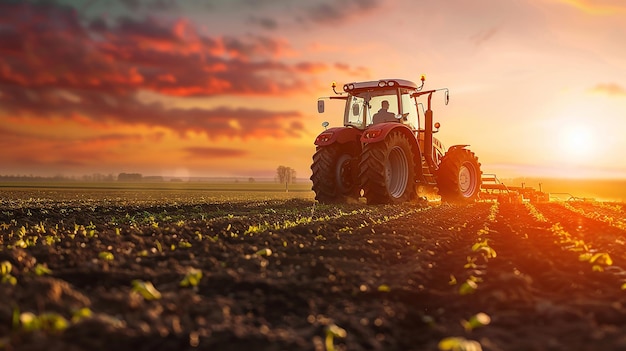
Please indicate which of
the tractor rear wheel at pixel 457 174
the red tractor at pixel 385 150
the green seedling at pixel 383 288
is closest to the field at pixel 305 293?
the green seedling at pixel 383 288

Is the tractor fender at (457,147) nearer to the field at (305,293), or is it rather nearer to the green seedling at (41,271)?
the field at (305,293)

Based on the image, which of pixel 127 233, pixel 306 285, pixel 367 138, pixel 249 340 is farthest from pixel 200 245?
pixel 367 138

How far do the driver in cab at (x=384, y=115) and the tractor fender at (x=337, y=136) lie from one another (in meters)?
0.74

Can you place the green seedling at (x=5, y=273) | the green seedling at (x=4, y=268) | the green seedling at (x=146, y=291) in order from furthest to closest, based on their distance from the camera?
the green seedling at (x=4, y=268)
the green seedling at (x=5, y=273)
the green seedling at (x=146, y=291)

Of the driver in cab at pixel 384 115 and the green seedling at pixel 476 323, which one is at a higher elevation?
the driver in cab at pixel 384 115

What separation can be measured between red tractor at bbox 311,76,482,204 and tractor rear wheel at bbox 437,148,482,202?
0.03 metres

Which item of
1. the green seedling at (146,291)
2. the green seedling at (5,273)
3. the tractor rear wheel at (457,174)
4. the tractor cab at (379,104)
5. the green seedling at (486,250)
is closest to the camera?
the green seedling at (146,291)

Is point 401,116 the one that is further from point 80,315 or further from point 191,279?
point 80,315

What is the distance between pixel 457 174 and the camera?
1725 centimetres

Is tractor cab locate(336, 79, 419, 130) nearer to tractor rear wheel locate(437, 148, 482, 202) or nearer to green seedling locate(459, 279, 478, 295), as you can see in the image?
tractor rear wheel locate(437, 148, 482, 202)

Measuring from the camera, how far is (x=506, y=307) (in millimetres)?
4559

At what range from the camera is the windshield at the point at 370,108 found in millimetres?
16281

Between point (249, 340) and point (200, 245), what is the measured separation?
372 centimetres

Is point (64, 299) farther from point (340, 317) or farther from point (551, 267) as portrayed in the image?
point (551, 267)
